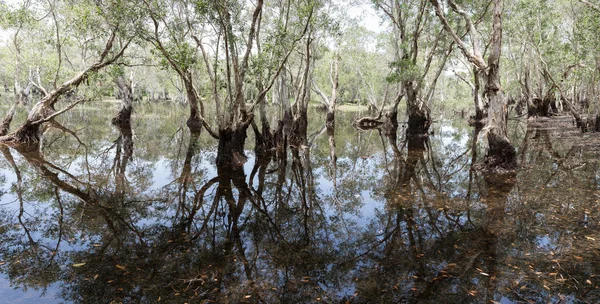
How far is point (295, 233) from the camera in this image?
7.19 meters

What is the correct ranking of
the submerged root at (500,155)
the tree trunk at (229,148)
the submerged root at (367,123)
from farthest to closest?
the submerged root at (367,123)
the tree trunk at (229,148)
the submerged root at (500,155)

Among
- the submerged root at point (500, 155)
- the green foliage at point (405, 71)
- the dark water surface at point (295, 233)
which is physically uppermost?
the green foliage at point (405, 71)

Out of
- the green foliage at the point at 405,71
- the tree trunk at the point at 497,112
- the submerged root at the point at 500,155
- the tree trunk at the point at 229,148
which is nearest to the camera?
the tree trunk at the point at 497,112

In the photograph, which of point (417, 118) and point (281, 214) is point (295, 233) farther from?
→ point (417, 118)

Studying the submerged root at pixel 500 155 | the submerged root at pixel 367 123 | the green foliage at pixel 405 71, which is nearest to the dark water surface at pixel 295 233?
the submerged root at pixel 500 155

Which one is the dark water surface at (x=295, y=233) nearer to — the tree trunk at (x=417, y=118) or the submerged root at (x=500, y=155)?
the submerged root at (x=500, y=155)

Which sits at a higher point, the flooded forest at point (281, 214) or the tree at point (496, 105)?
the tree at point (496, 105)

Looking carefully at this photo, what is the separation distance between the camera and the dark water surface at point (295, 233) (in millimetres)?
4906

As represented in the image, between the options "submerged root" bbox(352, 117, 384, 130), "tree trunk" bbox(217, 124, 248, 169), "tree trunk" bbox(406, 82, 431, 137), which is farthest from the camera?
"submerged root" bbox(352, 117, 384, 130)

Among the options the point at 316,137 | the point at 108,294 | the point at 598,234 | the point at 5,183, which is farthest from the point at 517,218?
the point at 316,137

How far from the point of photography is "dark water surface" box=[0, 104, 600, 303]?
4906mm

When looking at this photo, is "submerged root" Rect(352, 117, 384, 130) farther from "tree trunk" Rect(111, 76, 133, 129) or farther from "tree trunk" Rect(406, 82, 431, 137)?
"tree trunk" Rect(111, 76, 133, 129)

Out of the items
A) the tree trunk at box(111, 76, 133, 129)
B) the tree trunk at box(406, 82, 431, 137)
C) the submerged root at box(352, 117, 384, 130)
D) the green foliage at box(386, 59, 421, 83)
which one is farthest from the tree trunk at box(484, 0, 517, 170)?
the tree trunk at box(111, 76, 133, 129)

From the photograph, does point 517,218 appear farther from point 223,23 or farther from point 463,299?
point 223,23
